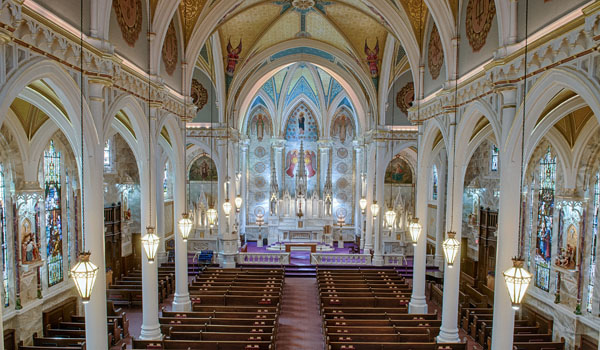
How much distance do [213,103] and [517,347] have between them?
18102mm

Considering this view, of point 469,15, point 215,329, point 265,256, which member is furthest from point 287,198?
point 469,15

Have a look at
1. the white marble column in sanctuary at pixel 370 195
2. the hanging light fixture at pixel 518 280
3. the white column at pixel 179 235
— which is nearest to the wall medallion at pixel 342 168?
the white marble column in sanctuary at pixel 370 195

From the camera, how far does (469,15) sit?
10.4m

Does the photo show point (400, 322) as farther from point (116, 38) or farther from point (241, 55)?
point (241, 55)

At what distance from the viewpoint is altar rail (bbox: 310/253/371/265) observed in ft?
72.3

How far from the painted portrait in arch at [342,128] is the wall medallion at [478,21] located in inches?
853

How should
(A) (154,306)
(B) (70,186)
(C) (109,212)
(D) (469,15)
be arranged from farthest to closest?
(C) (109,212), (B) (70,186), (A) (154,306), (D) (469,15)

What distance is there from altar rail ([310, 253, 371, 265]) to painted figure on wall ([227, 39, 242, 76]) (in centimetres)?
1213

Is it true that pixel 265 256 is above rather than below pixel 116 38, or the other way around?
below

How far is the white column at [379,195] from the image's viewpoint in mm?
21219

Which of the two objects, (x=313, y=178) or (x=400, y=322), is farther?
(x=313, y=178)

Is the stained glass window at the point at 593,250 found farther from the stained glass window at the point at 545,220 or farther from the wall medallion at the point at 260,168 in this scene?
the wall medallion at the point at 260,168

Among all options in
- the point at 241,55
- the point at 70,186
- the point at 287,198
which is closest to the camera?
the point at 70,186

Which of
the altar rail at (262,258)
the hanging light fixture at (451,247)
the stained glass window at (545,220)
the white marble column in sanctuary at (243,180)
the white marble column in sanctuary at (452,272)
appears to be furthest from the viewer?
the white marble column in sanctuary at (243,180)
